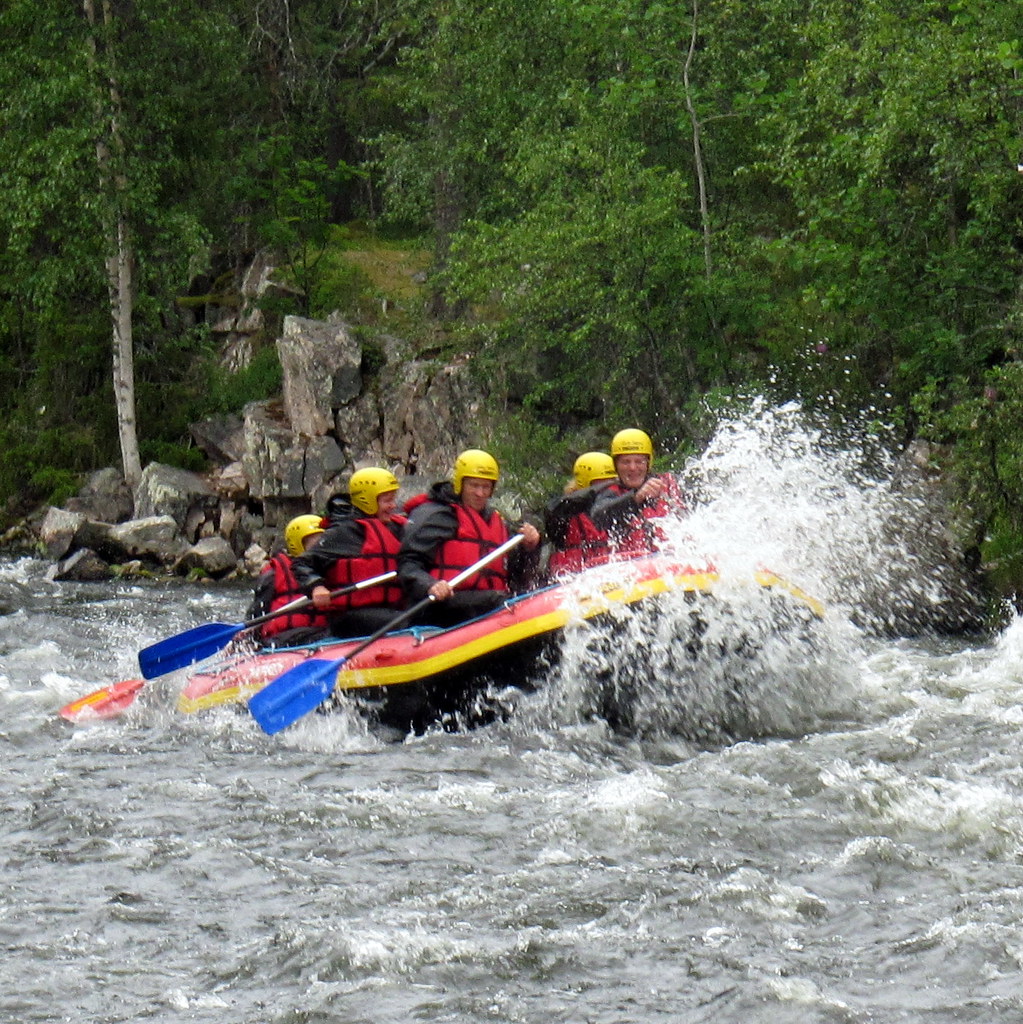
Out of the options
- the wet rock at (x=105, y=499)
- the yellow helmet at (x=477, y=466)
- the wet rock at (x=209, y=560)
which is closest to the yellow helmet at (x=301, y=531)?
the yellow helmet at (x=477, y=466)

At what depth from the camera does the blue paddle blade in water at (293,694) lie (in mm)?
7984

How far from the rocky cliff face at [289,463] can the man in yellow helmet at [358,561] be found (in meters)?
9.54

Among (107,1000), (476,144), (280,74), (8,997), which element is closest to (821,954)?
(107,1000)

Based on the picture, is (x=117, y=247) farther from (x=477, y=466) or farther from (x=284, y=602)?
(x=477, y=466)

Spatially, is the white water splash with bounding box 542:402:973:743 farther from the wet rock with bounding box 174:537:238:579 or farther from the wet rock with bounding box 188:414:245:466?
the wet rock with bounding box 188:414:245:466

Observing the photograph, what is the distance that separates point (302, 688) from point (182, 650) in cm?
186

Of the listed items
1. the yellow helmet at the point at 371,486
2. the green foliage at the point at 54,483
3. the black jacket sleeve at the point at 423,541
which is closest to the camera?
the black jacket sleeve at the point at 423,541

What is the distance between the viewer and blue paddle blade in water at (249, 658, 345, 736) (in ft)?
26.2

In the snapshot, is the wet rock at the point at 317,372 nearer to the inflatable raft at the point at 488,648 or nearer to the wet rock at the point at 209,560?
the wet rock at the point at 209,560

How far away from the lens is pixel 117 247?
71.8 ft

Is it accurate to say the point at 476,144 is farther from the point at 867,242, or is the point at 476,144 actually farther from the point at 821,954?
the point at 821,954

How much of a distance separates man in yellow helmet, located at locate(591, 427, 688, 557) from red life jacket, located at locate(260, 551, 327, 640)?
196 cm

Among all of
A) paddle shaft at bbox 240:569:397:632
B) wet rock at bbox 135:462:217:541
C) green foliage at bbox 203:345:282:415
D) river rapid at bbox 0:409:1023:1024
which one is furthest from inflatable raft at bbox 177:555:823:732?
green foliage at bbox 203:345:282:415

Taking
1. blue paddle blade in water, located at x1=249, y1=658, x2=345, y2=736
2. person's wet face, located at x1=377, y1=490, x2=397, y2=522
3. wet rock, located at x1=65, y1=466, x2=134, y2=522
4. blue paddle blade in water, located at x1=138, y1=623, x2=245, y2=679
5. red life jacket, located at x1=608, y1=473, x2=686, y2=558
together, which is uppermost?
person's wet face, located at x1=377, y1=490, x2=397, y2=522
